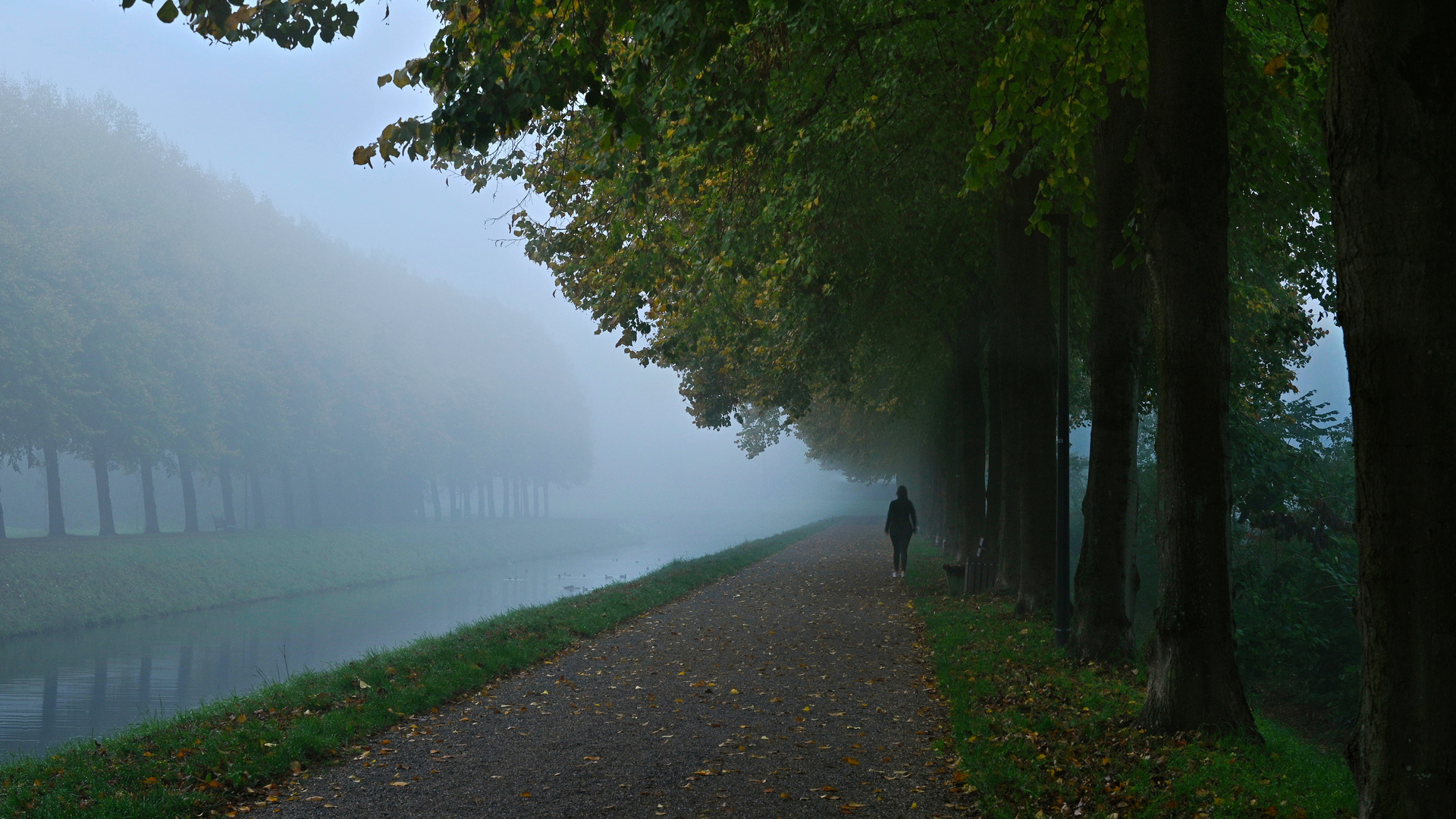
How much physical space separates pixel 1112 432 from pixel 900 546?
465 inches

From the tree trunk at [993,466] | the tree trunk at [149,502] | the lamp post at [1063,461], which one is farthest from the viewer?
the tree trunk at [149,502]

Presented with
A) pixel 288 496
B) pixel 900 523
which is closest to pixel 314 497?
pixel 288 496

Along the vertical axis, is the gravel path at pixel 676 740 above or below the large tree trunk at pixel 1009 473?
below

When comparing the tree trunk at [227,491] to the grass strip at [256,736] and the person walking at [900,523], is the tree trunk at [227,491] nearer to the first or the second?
the person walking at [900,523]

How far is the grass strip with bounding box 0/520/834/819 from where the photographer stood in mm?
6309

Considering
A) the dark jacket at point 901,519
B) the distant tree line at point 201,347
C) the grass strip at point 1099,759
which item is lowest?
the grass strip at point 1099,759

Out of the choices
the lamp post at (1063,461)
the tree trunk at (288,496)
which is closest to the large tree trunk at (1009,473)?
the lamp post at (1063,461)

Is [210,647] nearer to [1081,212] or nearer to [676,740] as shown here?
[676,740]

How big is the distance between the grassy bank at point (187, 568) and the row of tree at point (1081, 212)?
1700 cm

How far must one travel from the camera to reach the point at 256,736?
25.3ft

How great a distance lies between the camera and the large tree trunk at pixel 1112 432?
10.0 meters

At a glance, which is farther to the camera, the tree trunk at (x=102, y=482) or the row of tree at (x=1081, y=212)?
the tree trunk at (x=102, y=482)

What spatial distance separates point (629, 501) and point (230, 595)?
12435 cm

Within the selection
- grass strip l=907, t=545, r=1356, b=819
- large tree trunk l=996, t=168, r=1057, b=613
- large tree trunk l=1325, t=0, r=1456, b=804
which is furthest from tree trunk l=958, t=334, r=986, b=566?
large tree trunk l=1325, t=0, r=1456, b=804
